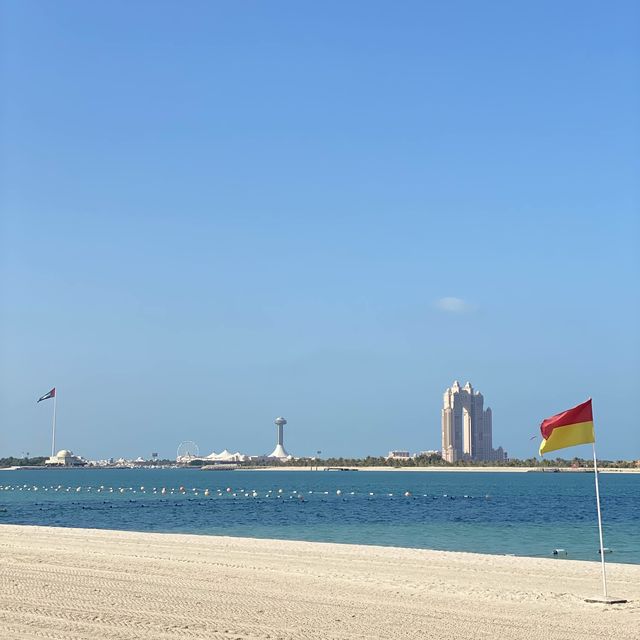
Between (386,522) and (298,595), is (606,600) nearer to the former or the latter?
(298,595)

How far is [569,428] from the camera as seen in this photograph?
19.1m

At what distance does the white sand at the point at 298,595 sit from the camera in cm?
1511

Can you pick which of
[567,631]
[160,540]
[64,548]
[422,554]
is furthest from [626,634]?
[160,540]

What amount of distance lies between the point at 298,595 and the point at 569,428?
685cm

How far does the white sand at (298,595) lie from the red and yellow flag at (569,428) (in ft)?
11.0

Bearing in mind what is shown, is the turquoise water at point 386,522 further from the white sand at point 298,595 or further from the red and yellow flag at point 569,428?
the red and yellow flag at point 569,428

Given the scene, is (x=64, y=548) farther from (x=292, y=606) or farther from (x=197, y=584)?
(x=292, y=606)

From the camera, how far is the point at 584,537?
4156 centimetres

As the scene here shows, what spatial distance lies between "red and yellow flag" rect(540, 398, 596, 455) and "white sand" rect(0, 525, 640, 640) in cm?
335

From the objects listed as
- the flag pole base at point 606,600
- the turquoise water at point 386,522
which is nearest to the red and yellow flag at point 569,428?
the flag pole base at point 606,600

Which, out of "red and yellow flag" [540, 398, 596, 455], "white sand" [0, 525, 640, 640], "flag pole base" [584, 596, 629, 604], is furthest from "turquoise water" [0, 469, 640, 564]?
"red and yellow flag" [540, 398, 596, 455]

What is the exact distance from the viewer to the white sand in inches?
595

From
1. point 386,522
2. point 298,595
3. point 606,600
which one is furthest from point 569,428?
point 386,522

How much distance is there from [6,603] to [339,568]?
10.4 metres
